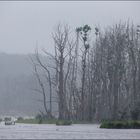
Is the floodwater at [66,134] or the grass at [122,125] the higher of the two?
the grass at [122,125]

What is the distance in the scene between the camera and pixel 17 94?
18488 centimetres

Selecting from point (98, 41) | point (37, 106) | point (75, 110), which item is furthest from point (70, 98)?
point (37, 106)

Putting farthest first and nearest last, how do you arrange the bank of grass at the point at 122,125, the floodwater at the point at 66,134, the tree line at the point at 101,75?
1. the tree line at the point at 101,75
2. the bank of grass at the point at 122,125
3. the floodwater at the point at 66,134

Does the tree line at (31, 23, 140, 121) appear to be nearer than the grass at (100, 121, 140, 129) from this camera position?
No

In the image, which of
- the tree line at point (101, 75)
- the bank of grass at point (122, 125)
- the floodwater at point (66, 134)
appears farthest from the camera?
the tree line at point (101, 75)

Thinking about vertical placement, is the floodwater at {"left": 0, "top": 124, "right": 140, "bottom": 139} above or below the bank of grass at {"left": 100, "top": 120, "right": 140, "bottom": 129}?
below

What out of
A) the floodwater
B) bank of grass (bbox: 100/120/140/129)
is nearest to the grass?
bank of grass (bbox: 100/120/140/129)

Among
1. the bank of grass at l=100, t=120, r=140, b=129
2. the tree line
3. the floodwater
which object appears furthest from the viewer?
the tree line

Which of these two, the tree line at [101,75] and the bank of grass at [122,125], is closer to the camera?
the bank of grass at [122,125]

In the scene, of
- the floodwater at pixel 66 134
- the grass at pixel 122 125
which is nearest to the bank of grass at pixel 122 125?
the grass at pixel 122 125

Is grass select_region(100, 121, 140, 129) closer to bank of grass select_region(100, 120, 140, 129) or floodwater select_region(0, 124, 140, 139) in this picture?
bank of grass select_region(100, 120, 140, 129)

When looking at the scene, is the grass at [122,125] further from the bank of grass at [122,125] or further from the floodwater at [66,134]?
the floodwater at [66,134]

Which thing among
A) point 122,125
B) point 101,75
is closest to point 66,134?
point 122,125

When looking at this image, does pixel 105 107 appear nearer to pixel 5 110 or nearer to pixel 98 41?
pixel 98 41
